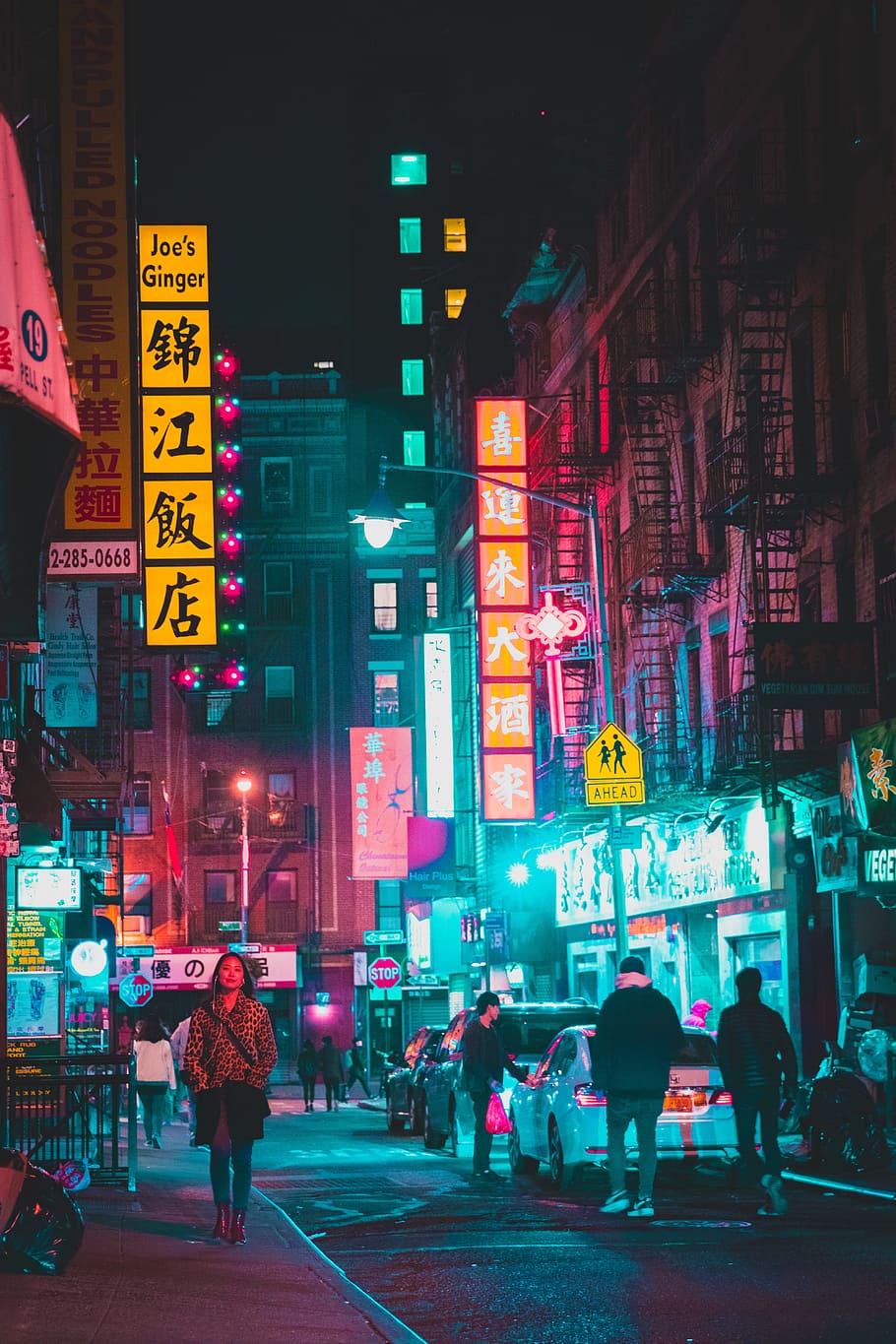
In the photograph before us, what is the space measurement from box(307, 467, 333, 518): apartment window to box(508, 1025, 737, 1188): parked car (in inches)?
2063

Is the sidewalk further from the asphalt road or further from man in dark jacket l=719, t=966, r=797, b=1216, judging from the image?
man in dark jacket l=719, t=966, r=797, b=1216

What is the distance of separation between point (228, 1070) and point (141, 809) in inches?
2188

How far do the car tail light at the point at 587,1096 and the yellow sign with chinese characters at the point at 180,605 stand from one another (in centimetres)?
782

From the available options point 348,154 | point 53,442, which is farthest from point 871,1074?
point 348,154

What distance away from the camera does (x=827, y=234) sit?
88.7 ft

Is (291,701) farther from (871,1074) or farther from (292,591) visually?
(871,1074)

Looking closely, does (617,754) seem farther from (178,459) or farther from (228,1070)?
(228,1070)

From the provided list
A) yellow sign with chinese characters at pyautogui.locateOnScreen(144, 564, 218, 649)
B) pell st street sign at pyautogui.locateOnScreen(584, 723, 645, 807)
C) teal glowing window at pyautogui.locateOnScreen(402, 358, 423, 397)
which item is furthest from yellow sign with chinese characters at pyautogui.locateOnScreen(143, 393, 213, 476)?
teal glowing window at pyautogui.locateOnScreen(402, 358, 423, 397)

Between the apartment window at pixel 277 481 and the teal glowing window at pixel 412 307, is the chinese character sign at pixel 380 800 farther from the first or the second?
the teal glowing window at pixel 412 307

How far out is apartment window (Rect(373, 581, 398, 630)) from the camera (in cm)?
6988

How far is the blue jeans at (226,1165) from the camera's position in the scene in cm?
1314

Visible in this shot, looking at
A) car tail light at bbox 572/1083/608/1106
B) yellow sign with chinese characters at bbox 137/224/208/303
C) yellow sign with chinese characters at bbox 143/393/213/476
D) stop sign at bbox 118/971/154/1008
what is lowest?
car tail light at bbox 572/1083/608/1106

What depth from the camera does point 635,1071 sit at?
14789 mm

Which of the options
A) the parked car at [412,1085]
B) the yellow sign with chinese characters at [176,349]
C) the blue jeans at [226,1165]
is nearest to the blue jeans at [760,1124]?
the blue jeans at [226,1165]
